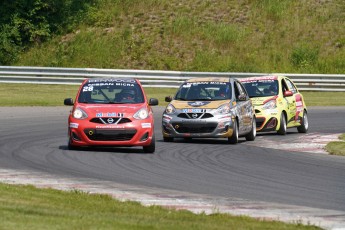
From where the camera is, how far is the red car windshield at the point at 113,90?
2080 cm

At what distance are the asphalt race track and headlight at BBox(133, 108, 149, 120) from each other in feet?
2.20

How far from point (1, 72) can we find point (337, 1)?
62.5 feet

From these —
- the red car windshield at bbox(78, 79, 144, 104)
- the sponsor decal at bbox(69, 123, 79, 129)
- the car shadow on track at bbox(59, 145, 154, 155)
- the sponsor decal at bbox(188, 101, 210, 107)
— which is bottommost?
the car shadow on track at bbox(59, 145, 154, 155)

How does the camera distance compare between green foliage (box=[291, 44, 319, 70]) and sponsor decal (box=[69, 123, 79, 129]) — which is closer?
sponsor decal (box=[69, 123, 79, 129])

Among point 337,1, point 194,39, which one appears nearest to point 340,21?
point 337,1

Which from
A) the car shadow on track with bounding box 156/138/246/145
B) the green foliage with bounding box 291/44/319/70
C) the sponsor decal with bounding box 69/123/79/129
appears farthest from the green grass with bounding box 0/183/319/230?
the green foliage with bounding box 291/44/319/70

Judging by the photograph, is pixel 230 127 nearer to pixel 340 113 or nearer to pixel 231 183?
pixel 231 183

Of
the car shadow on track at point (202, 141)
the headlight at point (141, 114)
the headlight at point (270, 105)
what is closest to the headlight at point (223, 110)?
the car shadow on track at point (202, 141)

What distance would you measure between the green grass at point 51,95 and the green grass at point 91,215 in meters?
22.6

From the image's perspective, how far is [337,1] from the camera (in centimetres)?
5369

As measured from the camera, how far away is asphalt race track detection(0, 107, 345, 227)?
14250 millimetres

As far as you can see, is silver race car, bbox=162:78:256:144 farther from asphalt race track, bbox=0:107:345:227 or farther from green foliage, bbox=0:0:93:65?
green foliage, bbox=0:0:93:65

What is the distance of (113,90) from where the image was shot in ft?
69.8

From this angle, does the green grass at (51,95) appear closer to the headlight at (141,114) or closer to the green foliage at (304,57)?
the green foliage at (304,57)
